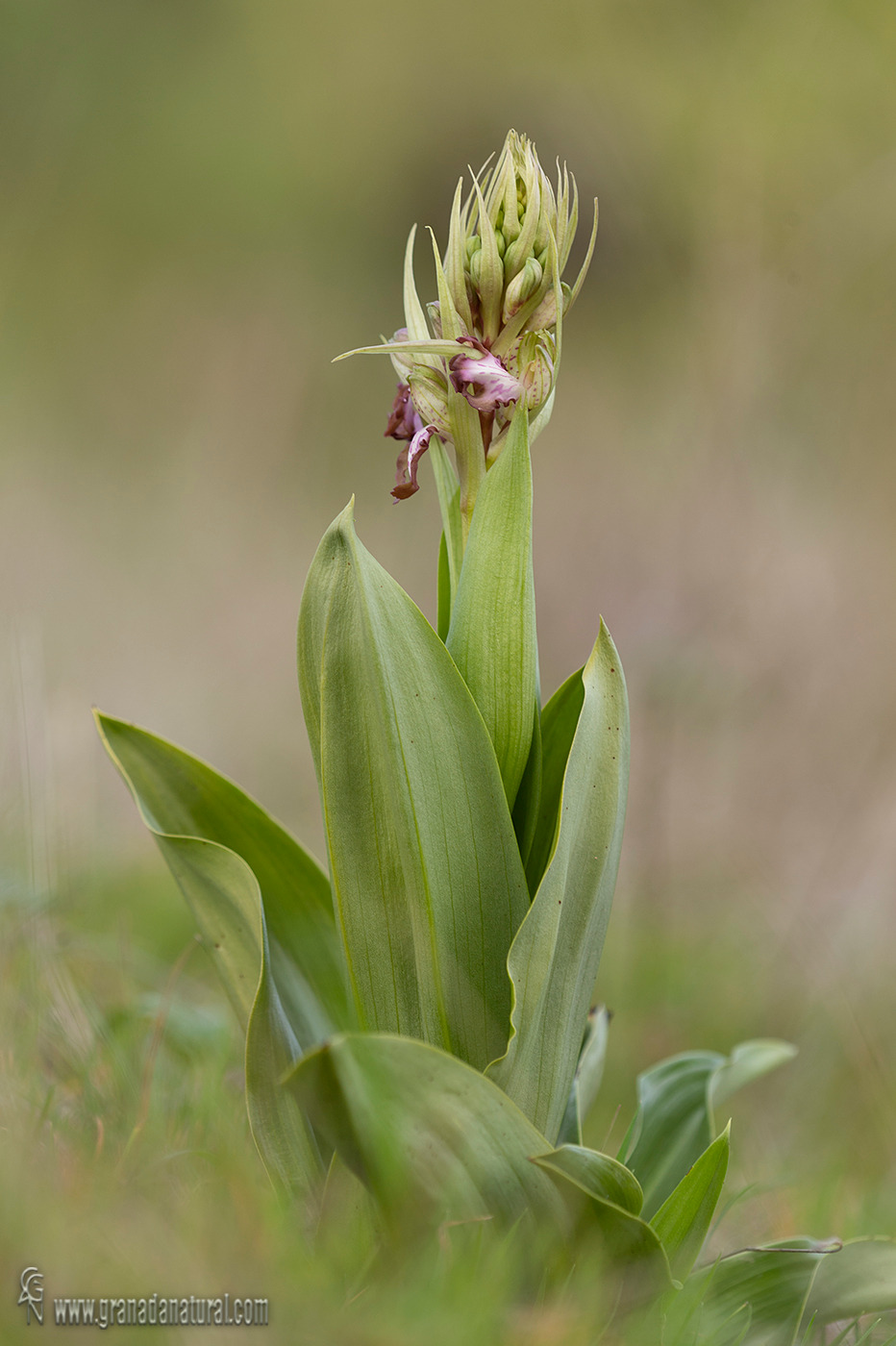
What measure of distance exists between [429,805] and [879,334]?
2.09m

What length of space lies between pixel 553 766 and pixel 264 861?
0.20 m

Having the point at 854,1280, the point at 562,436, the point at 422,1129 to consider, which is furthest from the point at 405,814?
the point at 562,436

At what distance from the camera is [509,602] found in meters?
0.46

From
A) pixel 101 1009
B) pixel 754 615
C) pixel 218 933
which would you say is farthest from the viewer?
pixel 754 615

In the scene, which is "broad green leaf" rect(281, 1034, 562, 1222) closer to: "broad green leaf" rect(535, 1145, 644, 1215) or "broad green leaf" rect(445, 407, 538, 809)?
"broad green leaf" rect(535, 1145, 644, 1215)

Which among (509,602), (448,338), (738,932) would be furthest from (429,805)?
(738,932)

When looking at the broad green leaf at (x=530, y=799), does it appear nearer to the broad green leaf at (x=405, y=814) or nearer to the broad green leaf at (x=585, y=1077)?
the broad green leaf at (x=405, y=814)

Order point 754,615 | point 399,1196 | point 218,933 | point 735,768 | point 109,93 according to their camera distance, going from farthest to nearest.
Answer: point 109,93
point 735,768
point 754,615
point 218,933
point 399,1196

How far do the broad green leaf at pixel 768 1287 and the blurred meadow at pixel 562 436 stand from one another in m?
0.55

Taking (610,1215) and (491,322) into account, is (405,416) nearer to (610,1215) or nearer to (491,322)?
(491,322)

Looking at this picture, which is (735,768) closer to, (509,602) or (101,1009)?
(101,1009)

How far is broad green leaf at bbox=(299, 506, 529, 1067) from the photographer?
428mm

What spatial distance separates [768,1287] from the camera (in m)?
0.49

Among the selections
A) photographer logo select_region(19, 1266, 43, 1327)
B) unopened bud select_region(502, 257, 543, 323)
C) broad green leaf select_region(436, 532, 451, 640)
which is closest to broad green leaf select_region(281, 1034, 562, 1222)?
photographer logo select_region(19, 1266, 43, 1327)
